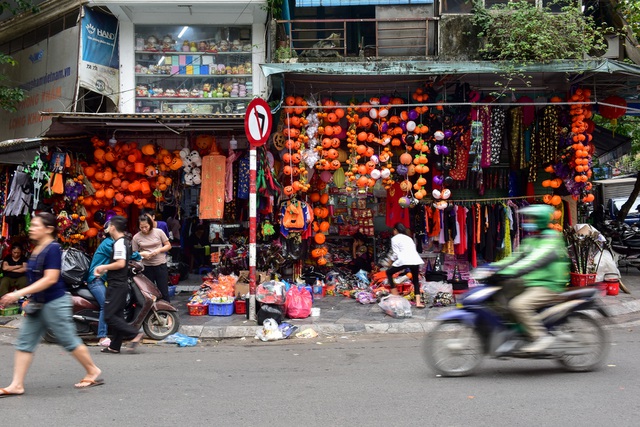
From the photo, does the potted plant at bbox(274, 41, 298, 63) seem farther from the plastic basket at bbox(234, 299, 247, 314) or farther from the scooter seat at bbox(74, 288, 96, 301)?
the scooter seat at bbox(74, 288, 96, 301)

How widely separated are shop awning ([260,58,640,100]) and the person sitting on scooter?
4679mm

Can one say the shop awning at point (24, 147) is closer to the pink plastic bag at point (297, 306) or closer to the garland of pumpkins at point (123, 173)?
the garland of pumpkins at point (123, 173)

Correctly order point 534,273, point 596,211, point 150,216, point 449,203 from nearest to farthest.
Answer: point 534,273, point 150,216, point 449,203, point 596,211

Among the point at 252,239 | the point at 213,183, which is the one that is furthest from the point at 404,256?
the point at 213,183

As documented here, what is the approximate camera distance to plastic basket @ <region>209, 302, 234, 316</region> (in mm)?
9695

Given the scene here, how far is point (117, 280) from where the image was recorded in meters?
7.17

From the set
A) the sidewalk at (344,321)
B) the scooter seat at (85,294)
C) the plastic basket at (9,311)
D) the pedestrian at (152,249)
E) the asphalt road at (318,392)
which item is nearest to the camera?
the asphalt road at (318,392)

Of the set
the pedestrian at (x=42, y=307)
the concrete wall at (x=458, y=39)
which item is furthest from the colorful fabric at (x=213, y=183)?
the pedestrian at (x=42, y=307)

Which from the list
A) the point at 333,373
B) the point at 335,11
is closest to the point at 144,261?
the point at 333,373

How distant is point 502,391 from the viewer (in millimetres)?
5273

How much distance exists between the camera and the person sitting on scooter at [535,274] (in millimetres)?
5641

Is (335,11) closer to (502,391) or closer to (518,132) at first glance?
(518,132)

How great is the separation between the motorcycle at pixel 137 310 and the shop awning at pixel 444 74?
397 cm

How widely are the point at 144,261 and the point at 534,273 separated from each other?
224 inches
